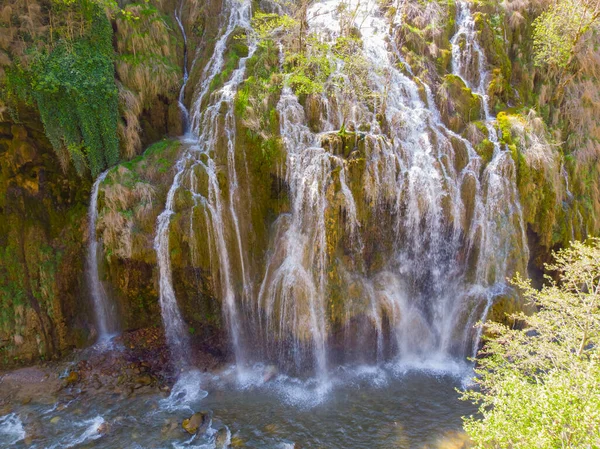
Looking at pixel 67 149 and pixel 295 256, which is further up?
pixel 67 149

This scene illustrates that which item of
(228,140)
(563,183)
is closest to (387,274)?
(228,140)

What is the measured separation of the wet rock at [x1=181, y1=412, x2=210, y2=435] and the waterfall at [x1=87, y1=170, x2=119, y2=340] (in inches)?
195

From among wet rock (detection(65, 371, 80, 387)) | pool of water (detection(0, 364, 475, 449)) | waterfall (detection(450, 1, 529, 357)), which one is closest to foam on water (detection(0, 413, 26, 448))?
pool of water (detection(0, 364, 475, 449))

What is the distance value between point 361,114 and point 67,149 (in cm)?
1034

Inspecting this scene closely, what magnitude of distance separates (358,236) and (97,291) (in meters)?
9.61

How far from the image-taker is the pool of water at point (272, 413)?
9172mm

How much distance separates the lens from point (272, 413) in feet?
32.9

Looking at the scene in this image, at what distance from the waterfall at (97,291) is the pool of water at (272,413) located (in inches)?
102

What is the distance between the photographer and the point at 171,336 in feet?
39.2

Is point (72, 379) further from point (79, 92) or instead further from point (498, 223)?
point (498, 223)

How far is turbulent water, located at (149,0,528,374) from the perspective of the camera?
1131 cm

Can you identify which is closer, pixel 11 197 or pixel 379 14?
pixel 11 197

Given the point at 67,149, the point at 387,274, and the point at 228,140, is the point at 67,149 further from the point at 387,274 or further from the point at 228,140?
the point at 387,274

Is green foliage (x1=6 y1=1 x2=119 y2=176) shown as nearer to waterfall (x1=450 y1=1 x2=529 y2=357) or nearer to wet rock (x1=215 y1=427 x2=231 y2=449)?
wet rock (x1=215 y1=427 x2=231 y2=449)
